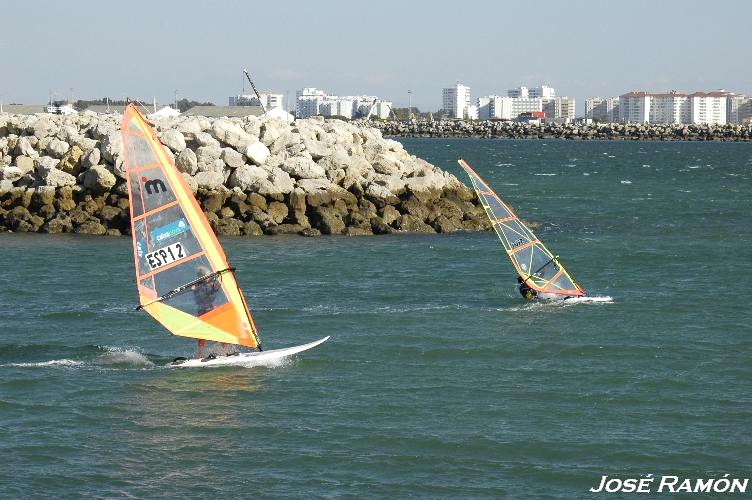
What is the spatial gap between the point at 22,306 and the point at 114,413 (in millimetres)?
8451

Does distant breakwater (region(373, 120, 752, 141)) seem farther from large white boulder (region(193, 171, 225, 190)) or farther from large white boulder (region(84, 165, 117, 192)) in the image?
large white boulder (region(84, 165, 117, 192))

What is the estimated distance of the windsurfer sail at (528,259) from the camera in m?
25.4

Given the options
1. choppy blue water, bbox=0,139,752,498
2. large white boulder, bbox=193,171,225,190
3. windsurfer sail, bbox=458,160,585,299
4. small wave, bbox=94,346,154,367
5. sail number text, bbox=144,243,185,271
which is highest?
large white boulder, bbox=193,171,225,190

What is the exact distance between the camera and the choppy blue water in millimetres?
14609

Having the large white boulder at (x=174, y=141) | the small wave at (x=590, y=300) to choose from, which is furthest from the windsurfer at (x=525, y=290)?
the large white boulder at (x=174, y=141)

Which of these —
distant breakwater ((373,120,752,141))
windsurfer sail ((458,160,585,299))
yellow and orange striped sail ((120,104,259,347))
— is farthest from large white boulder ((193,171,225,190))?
distant breakwater ((373,120,752,141))

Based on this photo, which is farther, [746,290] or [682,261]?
[682,261]

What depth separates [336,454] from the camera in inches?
596

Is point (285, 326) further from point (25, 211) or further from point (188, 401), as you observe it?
point (25, 211)

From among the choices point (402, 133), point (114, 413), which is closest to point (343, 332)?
point (114, 413)

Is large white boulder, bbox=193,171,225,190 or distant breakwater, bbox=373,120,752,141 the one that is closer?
large white boulder, bbox=193,171,225,190

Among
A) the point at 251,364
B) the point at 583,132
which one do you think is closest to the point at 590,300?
the point at 251,364

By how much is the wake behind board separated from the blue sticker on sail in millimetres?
1995

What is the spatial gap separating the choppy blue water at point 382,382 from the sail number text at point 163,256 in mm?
1660
